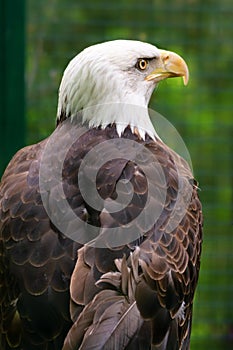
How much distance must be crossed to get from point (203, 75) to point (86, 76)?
8.42 feet

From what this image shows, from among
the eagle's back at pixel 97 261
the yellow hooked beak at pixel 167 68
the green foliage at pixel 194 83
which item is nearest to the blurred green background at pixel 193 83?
the green foliage at pixel 194 83

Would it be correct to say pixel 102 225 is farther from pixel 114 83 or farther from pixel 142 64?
pixel 142 64

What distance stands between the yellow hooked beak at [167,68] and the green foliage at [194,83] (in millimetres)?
1922

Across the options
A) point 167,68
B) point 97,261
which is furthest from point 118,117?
point 97,261

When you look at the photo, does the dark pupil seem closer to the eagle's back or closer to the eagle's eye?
the eagle's eye

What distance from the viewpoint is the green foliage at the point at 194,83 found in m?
6.41

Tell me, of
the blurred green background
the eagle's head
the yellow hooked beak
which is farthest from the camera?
the blurred green background

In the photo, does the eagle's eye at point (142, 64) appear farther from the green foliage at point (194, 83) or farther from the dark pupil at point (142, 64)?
the green foliage at point (194, 83)

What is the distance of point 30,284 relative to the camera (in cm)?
376

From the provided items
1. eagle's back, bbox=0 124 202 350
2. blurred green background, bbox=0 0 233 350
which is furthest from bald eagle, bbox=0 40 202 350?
blurred green background, bbox=0 0 233 350

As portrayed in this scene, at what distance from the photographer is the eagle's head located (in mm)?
4230

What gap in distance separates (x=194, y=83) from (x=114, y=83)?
8.20 feet

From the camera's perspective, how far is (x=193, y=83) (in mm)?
6684

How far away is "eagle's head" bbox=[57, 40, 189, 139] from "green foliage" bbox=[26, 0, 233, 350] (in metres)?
1.94
